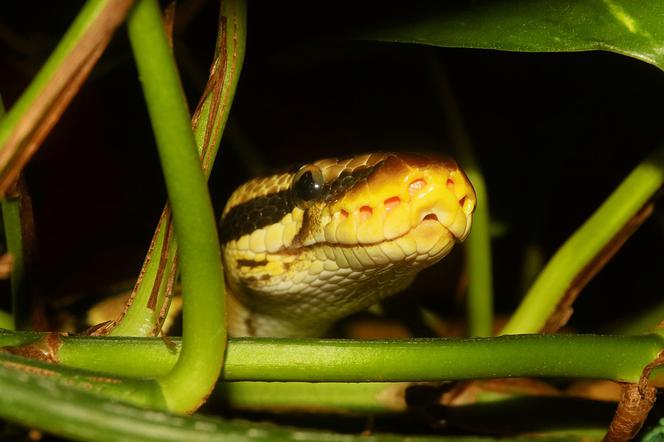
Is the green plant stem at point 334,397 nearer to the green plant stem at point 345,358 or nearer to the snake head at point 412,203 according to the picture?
the snake head at point 412,203

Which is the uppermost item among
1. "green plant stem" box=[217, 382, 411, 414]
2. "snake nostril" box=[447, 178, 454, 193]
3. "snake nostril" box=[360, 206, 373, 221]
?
"snake nostril" box=[447, 178, 454, 193]

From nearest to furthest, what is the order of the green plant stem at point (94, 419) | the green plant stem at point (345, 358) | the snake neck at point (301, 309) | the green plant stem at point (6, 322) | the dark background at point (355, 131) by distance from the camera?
the green plant stem at point (94, 419)
the green plant stem at point (345, 358)
the green plant stem at point (6, 322)
the snake neck at point (301, 309)
the dark background at point (355, 131)

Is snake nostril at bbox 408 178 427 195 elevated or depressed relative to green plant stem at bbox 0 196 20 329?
elevated

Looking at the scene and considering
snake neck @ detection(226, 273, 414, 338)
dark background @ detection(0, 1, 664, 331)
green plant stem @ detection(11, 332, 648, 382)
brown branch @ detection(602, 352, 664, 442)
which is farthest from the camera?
dark background @ detection(0, 1, 664, 331)

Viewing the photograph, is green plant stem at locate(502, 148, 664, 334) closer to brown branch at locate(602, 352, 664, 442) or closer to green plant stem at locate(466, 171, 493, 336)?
green plant stem at locate(466, 171, 493, 336)

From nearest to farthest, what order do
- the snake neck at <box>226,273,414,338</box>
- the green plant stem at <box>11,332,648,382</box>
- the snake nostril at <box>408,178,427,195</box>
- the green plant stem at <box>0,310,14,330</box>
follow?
the green plant stem at <box>11,332,648,382</box>, the snake nostril at <box>408,178,427,195</box>, the green plant stem at <box>0,310,14,330</box>, the snake neck at <box>226,273,414,338</box>

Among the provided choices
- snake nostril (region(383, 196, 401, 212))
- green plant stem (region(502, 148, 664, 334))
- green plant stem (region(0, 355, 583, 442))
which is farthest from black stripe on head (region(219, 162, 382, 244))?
green plant stem (region(0, 355, 583, 442))

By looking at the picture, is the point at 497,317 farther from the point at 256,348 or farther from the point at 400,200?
the point at 256,348

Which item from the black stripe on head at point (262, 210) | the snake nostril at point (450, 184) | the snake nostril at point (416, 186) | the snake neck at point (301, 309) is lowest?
the snake neck at point (301, 309)

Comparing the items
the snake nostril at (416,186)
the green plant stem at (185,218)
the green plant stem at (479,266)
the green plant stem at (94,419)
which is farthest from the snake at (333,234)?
the green plant stem at (94,419)
